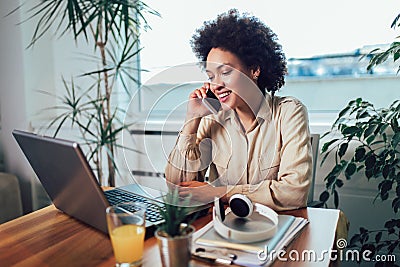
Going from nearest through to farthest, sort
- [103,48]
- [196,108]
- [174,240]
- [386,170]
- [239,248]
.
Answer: [174,240]
[239,248]
[196,108]
[386,170]
[103,48]

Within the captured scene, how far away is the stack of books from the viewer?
2.48 feet

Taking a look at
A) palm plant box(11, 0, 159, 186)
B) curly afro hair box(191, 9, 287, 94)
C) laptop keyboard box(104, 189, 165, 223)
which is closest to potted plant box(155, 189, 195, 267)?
laptop keyboard box(104, 189, 165, 223)

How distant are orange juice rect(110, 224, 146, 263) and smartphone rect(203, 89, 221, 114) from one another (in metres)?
0.55

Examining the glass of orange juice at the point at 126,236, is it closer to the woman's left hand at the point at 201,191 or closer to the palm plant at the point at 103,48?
the woman's left hand at the point at 201,191

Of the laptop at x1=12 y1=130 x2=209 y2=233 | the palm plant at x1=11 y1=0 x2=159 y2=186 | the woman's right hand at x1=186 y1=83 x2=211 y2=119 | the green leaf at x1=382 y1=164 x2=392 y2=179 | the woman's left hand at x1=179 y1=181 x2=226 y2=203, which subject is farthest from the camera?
the palm plant at x1=11 y1=0 x2=159 y2=186

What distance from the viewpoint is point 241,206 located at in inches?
36.8

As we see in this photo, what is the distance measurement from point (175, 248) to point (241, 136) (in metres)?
0.58

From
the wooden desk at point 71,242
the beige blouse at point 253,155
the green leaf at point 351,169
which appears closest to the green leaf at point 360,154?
the green leaf at point 351,169

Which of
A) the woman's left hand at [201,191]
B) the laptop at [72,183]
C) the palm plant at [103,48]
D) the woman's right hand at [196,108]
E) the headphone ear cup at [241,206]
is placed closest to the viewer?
the laptop at [72,183]

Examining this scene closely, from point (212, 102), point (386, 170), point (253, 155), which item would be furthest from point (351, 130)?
point (212, 102)

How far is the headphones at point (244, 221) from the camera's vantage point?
32.2 inches

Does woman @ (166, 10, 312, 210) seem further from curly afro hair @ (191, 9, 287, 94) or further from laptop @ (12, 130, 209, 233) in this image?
laptop @ (12, 130, 209, 233)

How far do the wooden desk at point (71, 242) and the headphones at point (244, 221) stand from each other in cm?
7

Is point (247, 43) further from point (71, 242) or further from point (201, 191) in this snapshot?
point (71, 242)
